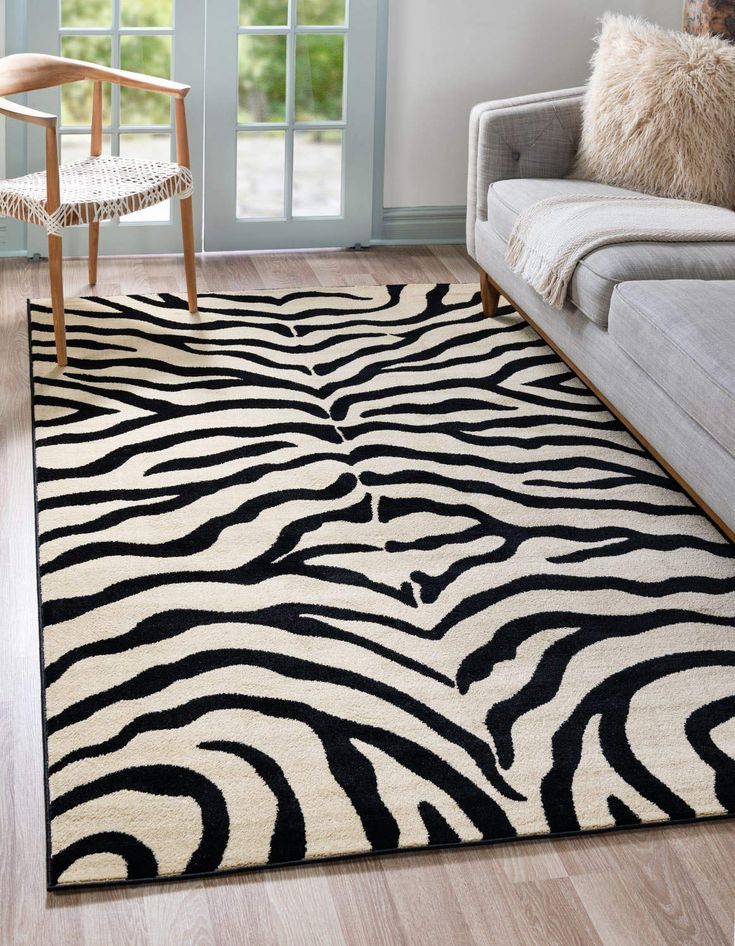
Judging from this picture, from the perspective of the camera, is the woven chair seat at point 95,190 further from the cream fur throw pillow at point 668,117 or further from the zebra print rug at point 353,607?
the cream fur throw pillow at point 668,117

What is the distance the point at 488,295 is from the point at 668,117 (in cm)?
79

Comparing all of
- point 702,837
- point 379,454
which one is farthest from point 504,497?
point 702,837

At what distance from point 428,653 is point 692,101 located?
6.98ft

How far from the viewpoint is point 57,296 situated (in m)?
3.44

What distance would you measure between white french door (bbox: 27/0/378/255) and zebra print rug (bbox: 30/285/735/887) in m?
0.96

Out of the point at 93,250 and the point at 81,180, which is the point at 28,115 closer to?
the point at 81,180

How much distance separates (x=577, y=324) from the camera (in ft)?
10.5

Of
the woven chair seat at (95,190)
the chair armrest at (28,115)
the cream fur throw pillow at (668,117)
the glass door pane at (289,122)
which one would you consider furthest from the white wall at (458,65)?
the chair armrest at (28,115)

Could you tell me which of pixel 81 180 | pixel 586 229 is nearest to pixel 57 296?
pixel 81 180

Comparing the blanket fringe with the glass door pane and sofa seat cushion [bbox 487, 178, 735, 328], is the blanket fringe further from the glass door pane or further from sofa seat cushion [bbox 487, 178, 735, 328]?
the glass door pane

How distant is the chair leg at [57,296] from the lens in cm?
339

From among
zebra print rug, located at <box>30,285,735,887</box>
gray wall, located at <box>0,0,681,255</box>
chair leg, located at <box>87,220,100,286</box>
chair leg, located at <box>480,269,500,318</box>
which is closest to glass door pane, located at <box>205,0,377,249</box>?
gray wall, located at <box>0,0,681,255</box>

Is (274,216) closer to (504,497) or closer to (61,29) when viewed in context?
(61,29)

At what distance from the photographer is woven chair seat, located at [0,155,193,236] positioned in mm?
3410
